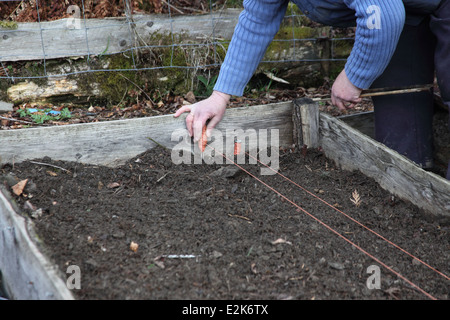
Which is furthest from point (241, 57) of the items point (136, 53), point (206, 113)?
point (136, 53)

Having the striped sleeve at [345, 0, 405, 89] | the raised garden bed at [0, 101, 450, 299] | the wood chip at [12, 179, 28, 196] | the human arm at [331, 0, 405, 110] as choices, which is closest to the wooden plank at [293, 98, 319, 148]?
the raised garden bed at [0, 101, 450, 299]

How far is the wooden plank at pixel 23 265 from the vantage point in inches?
62.1

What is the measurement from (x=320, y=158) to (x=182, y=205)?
1033mm

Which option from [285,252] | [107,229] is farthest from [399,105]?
[107,229]

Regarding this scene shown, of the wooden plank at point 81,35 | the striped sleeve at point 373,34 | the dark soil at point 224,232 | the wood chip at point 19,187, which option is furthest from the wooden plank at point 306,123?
the wood chip at point 19,187

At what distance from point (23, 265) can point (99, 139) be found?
1135 millimetres

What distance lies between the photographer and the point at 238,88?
107 inches

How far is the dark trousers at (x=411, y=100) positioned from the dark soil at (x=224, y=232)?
0.50 metres

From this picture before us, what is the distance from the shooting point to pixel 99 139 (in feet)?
9.16

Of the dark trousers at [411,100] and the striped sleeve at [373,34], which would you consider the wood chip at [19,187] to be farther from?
the dark trousers at [411,100]

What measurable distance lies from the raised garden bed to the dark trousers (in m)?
0.38

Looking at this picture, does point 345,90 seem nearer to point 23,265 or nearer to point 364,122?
point 364,122

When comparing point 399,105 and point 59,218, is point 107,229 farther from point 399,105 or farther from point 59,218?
point 399,105

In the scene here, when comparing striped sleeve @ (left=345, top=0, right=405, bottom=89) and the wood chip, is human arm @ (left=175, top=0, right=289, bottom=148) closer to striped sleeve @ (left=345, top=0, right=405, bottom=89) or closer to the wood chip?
striped sleeve @ (left=345, top=0, right=405, bottom=89)
